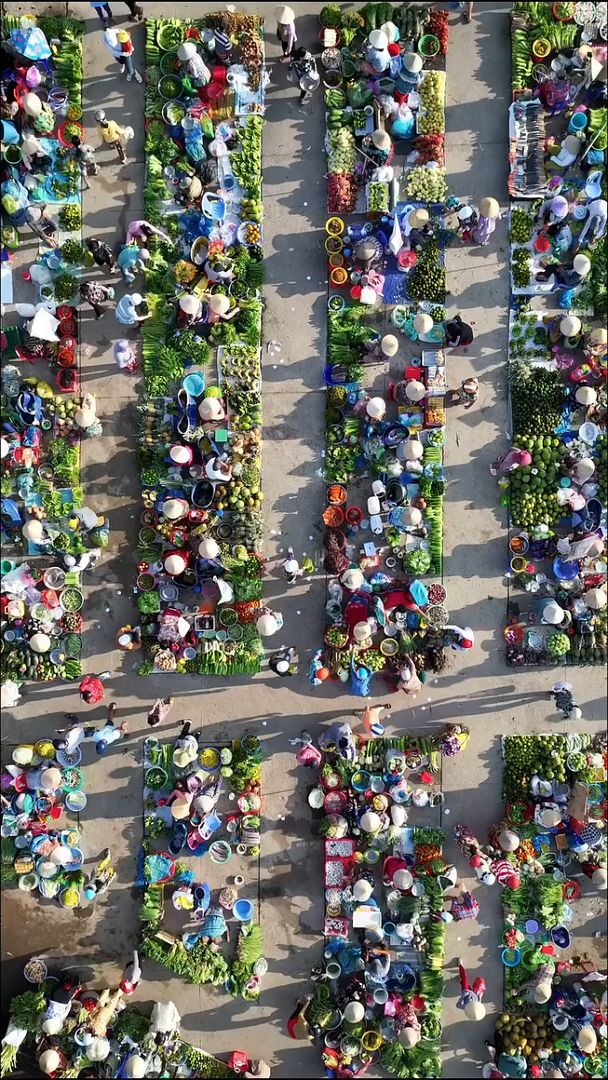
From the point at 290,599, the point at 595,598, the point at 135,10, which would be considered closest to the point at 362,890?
the point at 290,599

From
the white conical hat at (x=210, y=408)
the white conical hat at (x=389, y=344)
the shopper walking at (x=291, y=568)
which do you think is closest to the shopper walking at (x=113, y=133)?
the white conical hat at (x=210, y=408)

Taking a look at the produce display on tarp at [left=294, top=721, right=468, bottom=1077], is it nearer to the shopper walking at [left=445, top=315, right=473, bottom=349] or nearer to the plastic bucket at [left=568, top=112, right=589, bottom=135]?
the shopper walking at [left=445, top=315, right=473, bottom=349]

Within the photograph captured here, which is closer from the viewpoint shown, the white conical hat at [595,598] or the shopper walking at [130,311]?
the white conical hat at [595,598]

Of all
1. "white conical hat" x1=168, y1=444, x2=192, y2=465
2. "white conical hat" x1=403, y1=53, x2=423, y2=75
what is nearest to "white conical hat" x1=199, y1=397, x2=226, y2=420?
"white conical hat" x1=168, y1=444, x2=192, y2=465

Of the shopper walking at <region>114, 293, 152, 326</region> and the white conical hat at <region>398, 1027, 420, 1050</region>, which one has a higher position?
the shopper walking at <region>114, 293, 152, 326</region>

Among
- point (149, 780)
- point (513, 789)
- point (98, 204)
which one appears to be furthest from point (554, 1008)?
point (98, 204)

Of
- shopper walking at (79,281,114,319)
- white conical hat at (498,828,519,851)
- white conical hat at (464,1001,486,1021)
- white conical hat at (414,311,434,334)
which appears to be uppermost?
shopper walking at (79,281,114,319)

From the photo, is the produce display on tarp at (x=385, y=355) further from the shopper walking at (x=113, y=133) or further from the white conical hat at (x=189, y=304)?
the shopper walking at (x=113, y=133)
